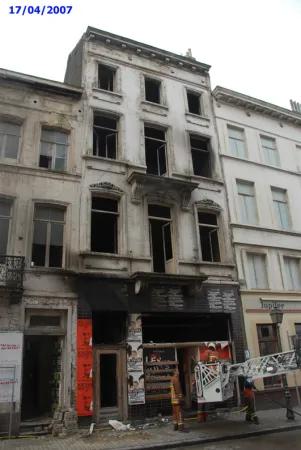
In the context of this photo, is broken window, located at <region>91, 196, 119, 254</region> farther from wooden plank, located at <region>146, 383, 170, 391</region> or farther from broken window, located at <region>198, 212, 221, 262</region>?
wooden plank, located at <region>146, 383, 170, 391</region>

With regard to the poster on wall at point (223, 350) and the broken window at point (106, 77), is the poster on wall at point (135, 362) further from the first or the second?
the broken window at point (106, 77)

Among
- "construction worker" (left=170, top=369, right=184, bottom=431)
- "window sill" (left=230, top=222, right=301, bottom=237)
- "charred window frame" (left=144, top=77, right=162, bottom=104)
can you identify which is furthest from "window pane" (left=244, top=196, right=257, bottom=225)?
"construction worker" (left=170, top=369, right=184, bottom=431)

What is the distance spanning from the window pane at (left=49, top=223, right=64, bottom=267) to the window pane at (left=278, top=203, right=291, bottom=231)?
11356mm

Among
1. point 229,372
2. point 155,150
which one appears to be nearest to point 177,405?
point 229,372

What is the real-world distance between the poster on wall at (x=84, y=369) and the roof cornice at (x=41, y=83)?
9.61 meters

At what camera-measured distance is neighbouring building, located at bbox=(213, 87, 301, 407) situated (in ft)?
A: 52.5

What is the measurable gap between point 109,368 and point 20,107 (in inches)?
423

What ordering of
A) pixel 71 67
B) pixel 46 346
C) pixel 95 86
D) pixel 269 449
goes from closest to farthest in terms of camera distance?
pixel 269 449 → pixel 46 346 → pixel 95 86 → pixel 71 67

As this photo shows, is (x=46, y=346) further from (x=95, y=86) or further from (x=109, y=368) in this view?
(x=95, y=86)

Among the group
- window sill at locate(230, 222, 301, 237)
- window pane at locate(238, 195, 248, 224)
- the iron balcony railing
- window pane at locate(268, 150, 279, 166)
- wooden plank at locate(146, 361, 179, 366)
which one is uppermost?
window pane at locate(268, 150, 279, 166)

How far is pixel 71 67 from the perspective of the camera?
18953 millimetres

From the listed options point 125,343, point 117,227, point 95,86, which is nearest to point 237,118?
point 95,86

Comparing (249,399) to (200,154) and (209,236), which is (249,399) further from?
(200,154)

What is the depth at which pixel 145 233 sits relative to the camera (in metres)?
14.8
